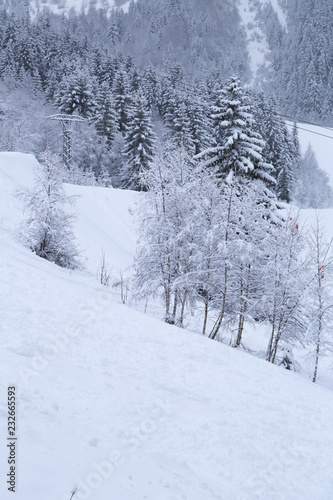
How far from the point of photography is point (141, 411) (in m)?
6.58

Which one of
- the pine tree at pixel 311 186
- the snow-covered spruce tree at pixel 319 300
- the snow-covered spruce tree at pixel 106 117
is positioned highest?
the snow-covered spruce tree at pixel 106 117

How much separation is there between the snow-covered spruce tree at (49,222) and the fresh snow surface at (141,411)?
596cm

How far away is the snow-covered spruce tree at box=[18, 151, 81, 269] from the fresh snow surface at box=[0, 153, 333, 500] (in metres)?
5.96

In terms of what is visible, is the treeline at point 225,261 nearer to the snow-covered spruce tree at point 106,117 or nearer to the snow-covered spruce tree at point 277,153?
the snow-covered spruce tree at point 106,117

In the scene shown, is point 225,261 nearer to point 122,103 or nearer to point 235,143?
point 235,143

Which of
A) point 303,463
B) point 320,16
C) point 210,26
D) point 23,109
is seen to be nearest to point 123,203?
point 303,463

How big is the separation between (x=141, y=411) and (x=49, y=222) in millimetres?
12627

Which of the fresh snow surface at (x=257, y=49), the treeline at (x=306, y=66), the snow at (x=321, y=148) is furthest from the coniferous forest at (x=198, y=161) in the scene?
the fresh snow surface at (x=257, y=49)

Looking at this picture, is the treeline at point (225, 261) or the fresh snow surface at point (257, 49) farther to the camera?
the fresh snow surface at point (257, 49)

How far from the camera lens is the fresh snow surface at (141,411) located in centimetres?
480

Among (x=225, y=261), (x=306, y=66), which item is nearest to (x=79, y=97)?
(x=225, y=261)

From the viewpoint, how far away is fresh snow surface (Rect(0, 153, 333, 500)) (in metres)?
4.80

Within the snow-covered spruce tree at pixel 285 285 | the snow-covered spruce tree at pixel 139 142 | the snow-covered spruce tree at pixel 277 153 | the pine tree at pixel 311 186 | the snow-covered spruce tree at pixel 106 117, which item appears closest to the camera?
the snow-covered spruce tree at pixel 285 285

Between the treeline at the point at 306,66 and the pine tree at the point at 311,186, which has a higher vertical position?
the treeline at the point at 306,66
